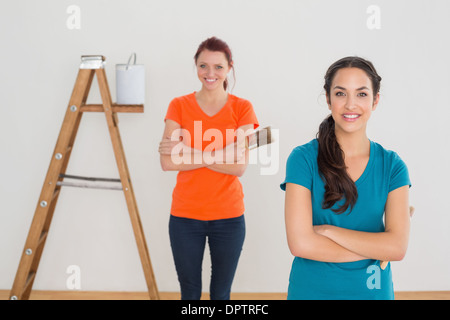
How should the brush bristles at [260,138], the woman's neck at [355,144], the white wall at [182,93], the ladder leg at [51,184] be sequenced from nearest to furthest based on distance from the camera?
the woman's neck at [355,144]
the brush bristles at [260,138]
the ladder leg at [51,184]
the white wall at [182,93]

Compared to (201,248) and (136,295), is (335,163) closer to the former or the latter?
(201,248)

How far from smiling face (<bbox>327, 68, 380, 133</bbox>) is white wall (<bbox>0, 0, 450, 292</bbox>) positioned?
1340mm

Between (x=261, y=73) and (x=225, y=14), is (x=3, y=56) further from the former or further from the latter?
(x=261, y=73)

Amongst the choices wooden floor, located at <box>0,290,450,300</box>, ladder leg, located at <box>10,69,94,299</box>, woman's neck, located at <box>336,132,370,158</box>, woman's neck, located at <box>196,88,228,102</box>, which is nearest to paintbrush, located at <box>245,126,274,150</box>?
woman's neck, located at <box>196,88,228,102</box>

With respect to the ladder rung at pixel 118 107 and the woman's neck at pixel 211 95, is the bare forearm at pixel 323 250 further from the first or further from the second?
the ladder rung at pixel 118 107

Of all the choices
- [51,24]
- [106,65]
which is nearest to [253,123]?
[106,65]

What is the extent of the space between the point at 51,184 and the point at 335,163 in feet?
5.52

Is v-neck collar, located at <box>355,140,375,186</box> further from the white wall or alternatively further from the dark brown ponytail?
the white wall

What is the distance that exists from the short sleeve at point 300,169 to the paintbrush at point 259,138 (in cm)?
44

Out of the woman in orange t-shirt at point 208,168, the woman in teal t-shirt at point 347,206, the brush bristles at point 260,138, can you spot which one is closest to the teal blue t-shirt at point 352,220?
the woman in teal t-shirt at point 347,206

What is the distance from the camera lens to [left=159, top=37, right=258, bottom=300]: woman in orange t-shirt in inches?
71.9

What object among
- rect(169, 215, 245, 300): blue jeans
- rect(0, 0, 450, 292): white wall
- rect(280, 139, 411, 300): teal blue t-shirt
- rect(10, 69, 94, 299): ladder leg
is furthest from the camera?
rect(0, 0, 450, 292): white wall

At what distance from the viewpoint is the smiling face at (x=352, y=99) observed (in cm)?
126

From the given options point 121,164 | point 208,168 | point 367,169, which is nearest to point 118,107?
point 121,164
